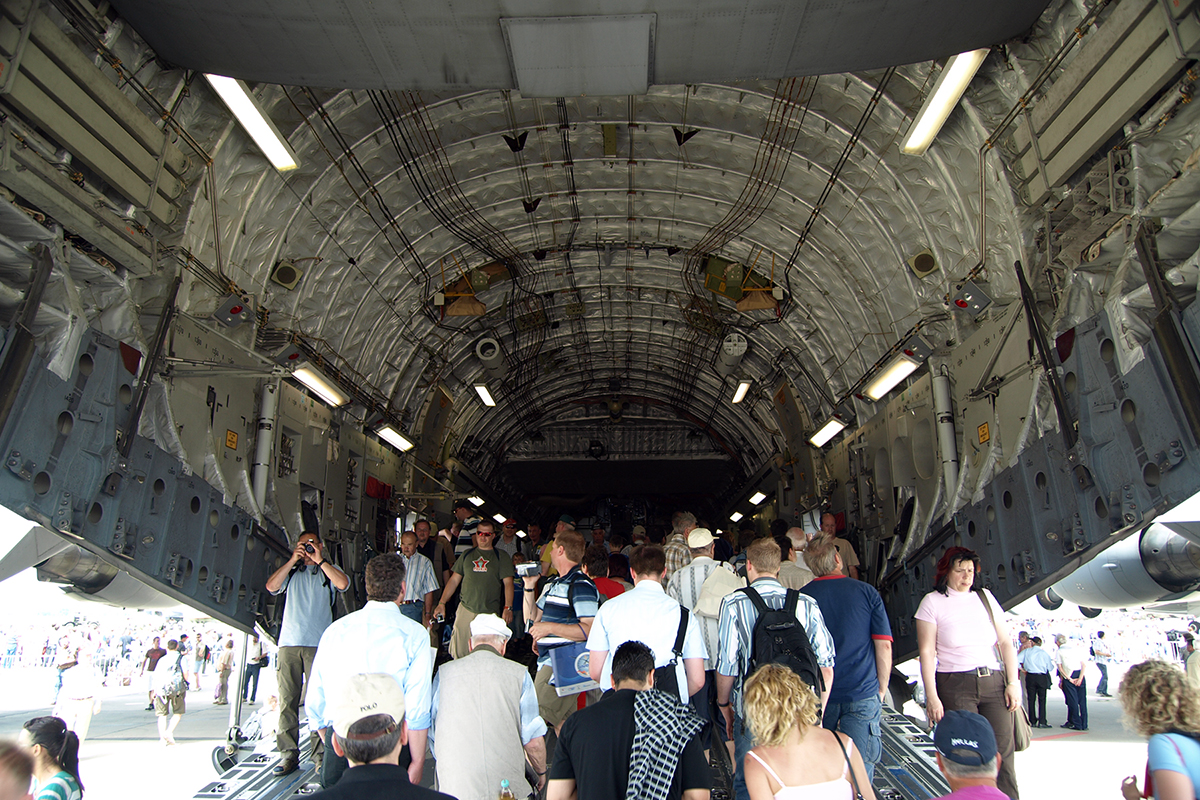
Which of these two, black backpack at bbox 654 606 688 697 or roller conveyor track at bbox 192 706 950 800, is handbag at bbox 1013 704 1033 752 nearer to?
roller conveyor track at bbox 192 706 950 800

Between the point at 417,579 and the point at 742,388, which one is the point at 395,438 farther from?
the point at 742,388

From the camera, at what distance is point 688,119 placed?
31.4 feet

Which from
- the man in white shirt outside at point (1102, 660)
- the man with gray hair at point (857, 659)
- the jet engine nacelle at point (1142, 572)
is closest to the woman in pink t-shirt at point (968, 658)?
the man with gray hair at point (857, 659)

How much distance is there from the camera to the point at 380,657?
149 inches

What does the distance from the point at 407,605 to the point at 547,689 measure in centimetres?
322

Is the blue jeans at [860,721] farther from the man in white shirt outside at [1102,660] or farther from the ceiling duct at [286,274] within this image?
the man in white shirt outside at [1102,660]

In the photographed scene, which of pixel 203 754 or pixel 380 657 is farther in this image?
pixel 203 754

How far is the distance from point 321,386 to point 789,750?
825 cm

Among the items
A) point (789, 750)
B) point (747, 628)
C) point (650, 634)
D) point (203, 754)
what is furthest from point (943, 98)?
point (203, 754)

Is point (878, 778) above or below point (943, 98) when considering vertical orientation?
below

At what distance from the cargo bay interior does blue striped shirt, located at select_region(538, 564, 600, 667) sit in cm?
349

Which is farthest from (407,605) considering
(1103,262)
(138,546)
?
(1103,262)

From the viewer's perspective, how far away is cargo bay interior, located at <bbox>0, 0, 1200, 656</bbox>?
16.6 ft

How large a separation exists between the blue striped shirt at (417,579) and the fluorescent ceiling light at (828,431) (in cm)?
760
